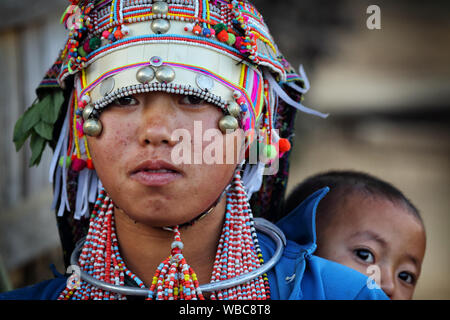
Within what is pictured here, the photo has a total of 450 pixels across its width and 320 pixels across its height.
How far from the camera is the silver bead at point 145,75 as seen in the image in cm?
192

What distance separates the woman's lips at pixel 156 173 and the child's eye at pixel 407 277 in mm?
1273

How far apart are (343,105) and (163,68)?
30.6ft

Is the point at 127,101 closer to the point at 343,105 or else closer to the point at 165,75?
the point at 165,75

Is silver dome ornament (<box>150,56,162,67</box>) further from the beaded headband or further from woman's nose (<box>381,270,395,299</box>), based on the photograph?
woman's nose (<box>381,270,395,299</box>)

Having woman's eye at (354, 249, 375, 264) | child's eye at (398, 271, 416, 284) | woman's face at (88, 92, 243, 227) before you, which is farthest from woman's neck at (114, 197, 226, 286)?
child's eye at (398, 271, 416, 284)

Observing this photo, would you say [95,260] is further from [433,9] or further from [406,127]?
[433,9]

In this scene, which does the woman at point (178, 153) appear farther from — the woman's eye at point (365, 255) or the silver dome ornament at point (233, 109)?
the woman's eye at point (365, 255)

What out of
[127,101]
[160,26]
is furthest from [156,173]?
[160,26]

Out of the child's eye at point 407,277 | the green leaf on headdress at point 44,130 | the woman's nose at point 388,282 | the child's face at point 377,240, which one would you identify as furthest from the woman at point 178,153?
the child's eye at point 407,277

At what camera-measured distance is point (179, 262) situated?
2.03 meters

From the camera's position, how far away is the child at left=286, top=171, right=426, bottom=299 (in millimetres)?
2496

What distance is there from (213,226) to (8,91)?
2834 millimetres

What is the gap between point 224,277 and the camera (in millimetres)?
2146

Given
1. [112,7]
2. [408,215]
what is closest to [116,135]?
[112,7]
